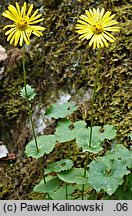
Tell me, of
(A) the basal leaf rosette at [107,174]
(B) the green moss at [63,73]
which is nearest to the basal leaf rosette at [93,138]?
(A) the basal leaf rosette at [107,174]

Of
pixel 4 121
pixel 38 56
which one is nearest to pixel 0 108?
pixel 4 121

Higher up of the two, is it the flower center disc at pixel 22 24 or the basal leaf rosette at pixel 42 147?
the flower center disc at pixel 22 24

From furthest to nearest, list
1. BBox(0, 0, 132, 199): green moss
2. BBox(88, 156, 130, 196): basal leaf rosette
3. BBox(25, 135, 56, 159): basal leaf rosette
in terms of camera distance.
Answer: BBox(0, 0, 132, 199): green moss < BBox(25, 135, 56, 159): basal leaf rosette < BBox(88, 156, 130, 196): basal leaf rosette

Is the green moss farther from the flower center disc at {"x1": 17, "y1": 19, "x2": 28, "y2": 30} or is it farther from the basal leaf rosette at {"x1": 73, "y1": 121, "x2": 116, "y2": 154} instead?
the flower center disc at {"x1": 17, "y1": 19, "x2": 28, "y2": 30}

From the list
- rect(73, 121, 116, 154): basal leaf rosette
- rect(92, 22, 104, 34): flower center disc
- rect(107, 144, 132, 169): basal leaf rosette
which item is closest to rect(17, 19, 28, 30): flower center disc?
rect(92, 22, 104, 34): flower center disc

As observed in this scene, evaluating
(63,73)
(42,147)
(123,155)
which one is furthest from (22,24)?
(63,73)

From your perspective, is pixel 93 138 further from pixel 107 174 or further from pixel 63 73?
pixel 63 73

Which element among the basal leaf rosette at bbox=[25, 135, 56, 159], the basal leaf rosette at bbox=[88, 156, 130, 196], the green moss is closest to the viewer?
the basal leaf rosette at bbox=[88, 156, 130, 196]

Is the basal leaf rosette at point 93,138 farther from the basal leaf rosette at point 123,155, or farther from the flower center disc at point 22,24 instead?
the flower center disc at point 22,24

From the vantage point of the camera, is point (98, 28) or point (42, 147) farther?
point (42, 147)
